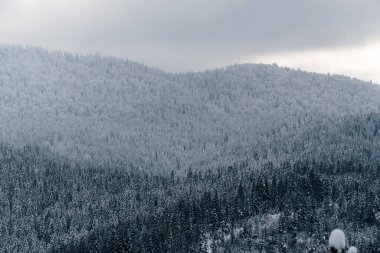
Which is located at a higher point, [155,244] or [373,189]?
[373,189]

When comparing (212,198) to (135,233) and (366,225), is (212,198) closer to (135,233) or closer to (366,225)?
(135,233)

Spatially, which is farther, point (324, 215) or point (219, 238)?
point (324, 215)

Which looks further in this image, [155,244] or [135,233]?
[135,233]

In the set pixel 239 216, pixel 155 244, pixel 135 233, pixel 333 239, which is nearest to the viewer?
pixel 333 239

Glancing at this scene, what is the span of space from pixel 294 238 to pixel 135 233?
47.3 meters

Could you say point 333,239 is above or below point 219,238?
above

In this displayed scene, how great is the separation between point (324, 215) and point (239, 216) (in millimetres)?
27091

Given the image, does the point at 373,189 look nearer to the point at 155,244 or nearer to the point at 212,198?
the point at 212,198

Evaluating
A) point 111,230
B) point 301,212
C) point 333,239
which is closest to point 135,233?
point 111,230

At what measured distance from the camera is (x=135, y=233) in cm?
17650

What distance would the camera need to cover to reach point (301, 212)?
594 feet

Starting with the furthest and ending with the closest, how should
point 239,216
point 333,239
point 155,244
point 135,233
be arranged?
point 239,216
point 135,233
point 155,244
point 333,239

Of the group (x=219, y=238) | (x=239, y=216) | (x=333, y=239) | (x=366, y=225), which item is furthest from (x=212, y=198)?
(x=333, y=239)

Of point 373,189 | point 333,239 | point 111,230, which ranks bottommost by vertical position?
point 111,230
